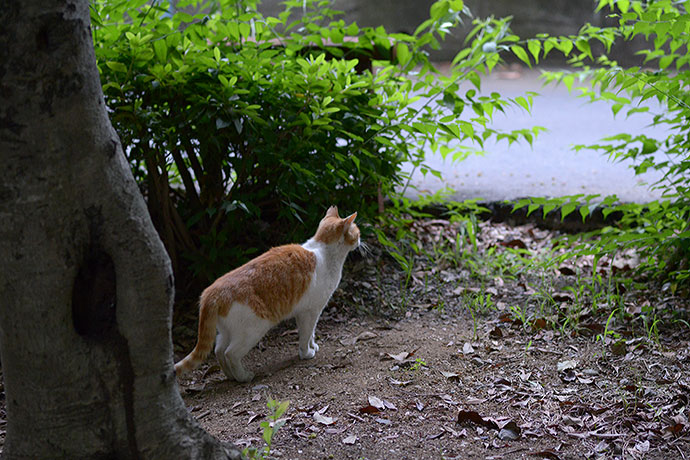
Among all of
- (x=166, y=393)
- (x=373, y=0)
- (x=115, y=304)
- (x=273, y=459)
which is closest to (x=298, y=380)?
(x=273, y=459)

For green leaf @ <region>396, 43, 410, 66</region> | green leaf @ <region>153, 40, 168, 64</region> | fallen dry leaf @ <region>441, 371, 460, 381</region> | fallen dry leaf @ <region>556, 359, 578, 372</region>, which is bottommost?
fallen dry leaf @ <region>556, 359, 578, 372</region>

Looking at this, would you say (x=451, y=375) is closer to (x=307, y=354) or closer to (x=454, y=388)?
(x=454, y=388)

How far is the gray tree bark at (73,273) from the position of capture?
5.19ft

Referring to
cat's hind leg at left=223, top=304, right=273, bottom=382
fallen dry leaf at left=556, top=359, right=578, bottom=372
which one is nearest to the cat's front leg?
cat's hind leg at left=223, top=304, right=273, bottom=382

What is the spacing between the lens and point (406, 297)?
3820 millimetres

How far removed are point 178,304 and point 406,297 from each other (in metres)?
1.35

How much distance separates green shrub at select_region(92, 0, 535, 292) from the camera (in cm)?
303

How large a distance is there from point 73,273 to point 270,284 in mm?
1229

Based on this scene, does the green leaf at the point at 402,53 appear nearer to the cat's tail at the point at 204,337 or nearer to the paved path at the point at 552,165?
the paved path at the point at 552,165

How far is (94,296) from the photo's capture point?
1.80 m

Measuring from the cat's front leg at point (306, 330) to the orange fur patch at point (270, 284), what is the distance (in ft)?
0.41

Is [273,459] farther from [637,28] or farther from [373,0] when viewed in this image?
[373,0]

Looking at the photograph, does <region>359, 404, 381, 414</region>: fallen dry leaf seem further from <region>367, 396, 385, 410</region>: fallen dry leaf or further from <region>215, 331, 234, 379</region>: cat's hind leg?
<region>215, 331, 234, 379</region>: cat's hind leg

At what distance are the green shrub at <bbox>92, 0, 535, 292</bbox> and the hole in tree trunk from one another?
1319 millimetres
